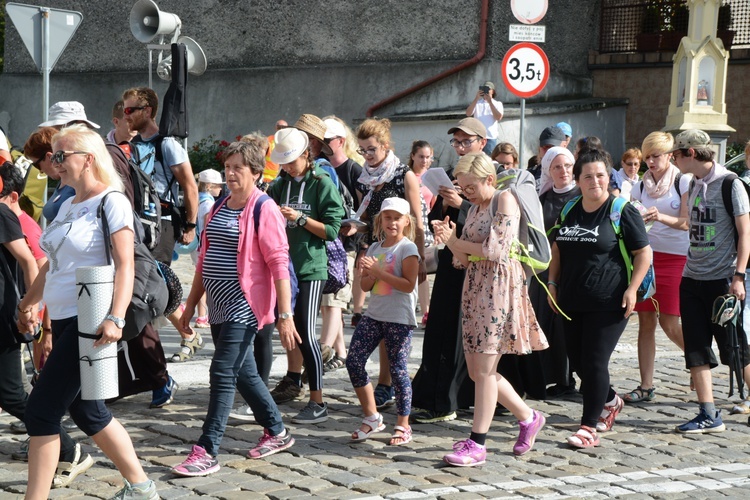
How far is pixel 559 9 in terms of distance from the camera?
2186 centimetres

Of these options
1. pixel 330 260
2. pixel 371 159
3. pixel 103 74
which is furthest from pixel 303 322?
pixel 103 74

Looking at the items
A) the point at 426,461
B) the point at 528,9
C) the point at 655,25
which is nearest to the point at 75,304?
the point at 426,461

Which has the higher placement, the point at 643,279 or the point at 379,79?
the point at 379,79

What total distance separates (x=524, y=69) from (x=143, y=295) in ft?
26.5

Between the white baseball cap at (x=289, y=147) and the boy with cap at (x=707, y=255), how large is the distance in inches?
94.9

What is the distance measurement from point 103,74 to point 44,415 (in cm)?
2269

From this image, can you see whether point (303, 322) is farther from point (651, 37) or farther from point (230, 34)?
point (230, 34)

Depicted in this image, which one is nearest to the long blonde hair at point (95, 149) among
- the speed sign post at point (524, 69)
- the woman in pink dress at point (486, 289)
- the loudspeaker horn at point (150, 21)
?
the woman in pink dress at point (486, 289)

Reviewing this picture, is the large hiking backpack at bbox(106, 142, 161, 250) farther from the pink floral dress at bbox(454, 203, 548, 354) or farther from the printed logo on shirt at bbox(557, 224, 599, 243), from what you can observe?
the printed logo on shirt at bbox(557, 224, 599, 243)

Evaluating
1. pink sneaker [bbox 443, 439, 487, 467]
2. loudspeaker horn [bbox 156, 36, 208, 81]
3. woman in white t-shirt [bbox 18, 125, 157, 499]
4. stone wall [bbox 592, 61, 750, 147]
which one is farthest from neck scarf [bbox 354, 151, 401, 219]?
stone wall [bbox 592, 61, 750, 147]

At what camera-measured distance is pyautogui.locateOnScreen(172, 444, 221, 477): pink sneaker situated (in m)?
5.62

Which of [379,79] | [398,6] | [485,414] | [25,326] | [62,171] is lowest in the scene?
[485,414]

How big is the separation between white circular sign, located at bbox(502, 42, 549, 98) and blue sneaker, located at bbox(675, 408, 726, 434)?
6077 mm

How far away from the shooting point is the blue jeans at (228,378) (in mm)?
5758
